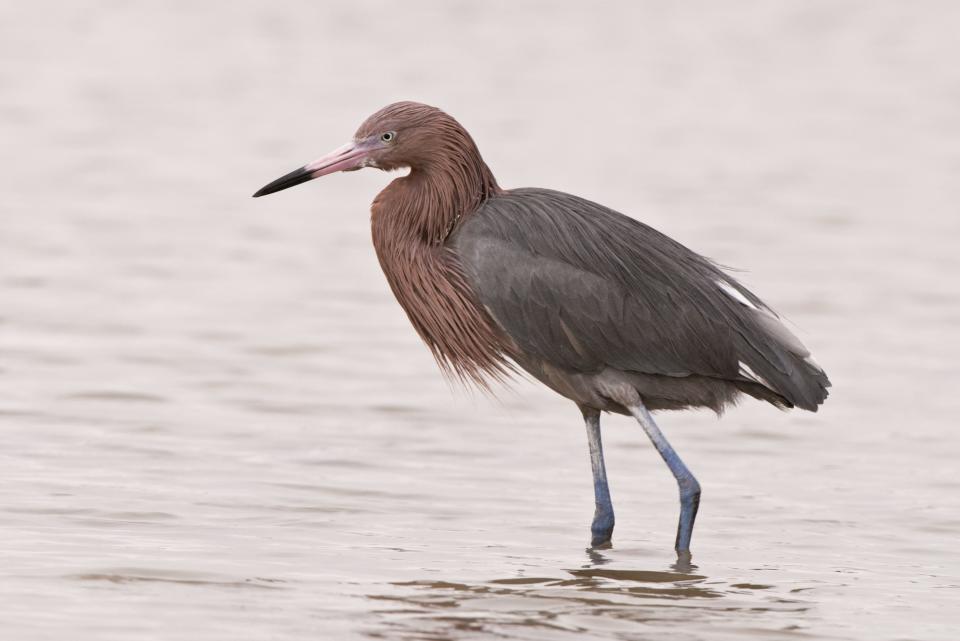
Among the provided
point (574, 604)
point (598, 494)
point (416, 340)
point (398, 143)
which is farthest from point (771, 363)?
point (416, 340)

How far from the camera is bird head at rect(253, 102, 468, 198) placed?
8.31 metres

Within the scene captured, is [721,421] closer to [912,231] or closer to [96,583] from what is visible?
[96,583]

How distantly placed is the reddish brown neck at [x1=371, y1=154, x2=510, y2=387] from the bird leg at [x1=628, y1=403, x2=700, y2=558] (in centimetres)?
65

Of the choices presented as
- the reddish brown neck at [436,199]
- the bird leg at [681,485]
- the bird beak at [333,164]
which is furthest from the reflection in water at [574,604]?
the bird beak at [333,164]

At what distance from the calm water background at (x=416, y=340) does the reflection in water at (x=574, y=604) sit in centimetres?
2

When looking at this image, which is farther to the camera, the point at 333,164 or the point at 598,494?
the point at 598,494

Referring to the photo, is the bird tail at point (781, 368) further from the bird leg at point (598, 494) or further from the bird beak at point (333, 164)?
the bird beak at point (333, 164)

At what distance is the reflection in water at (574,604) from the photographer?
6949 mm

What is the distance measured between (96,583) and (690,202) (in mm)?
12051

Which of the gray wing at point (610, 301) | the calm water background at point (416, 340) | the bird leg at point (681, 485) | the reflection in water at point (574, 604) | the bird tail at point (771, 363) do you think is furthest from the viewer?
the bird tail at point (771, 363)

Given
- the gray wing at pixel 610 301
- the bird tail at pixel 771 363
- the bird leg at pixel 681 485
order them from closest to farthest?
the gray wing at pixel 610 301 < the bird leg at pixel 681 485 < the bird tail at pixel 771 363

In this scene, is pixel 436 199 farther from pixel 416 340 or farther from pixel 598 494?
pixel 416 340

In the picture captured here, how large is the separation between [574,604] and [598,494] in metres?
1.20

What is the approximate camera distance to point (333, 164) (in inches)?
328
